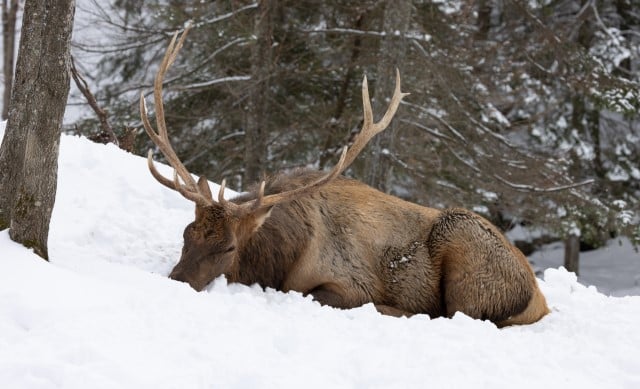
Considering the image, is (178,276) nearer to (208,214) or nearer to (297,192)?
(208,214)

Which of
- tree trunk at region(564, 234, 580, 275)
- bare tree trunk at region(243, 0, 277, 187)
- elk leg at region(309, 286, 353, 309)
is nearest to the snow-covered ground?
elk leg at region(309, 286, 353, 309)

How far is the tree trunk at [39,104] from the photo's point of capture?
4.09 m

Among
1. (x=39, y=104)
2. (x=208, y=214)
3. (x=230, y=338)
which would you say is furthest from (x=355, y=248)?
(x=39, y=104)

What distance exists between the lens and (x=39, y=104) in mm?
4125

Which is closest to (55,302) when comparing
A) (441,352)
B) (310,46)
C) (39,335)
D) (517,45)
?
→ (39,335)

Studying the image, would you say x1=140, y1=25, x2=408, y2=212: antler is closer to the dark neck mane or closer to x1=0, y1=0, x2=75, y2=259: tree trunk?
the dark neck mane

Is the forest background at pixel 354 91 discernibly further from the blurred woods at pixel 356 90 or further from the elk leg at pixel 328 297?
the elk leg at pixel 328 297

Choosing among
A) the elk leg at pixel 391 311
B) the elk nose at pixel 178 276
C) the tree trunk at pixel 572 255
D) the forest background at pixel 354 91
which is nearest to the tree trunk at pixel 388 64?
the forest background at pixel 354 91

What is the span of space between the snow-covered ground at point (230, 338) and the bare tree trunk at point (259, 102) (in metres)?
7.12

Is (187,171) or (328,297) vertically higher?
(187,171)

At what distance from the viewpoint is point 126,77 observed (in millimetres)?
13219

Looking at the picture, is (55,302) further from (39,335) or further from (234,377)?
(234,377)

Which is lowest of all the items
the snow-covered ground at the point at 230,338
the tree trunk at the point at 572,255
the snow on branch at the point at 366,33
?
the tree trunk at the point at 572,255

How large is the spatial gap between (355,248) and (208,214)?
1.29 meters
